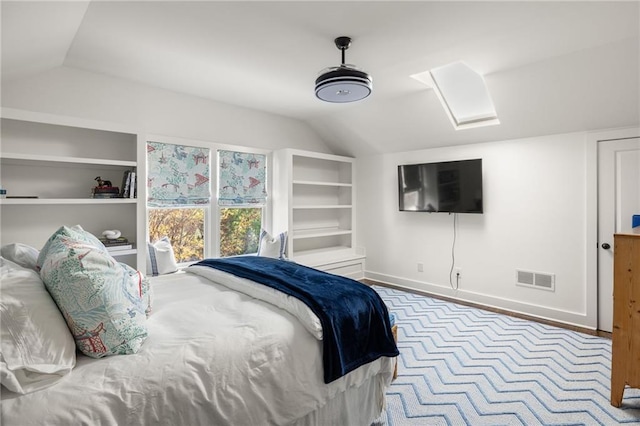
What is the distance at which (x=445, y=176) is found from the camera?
4320 millimetres

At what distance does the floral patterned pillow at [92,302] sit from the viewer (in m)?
1.25

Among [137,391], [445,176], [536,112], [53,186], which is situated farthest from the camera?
[445,176]

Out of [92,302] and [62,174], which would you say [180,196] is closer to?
[62,174]

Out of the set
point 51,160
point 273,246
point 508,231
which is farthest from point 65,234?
point 508,231

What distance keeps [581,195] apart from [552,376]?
196cm

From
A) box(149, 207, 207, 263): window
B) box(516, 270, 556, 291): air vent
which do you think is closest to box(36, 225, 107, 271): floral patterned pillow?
box(149, 207, 207, 263): window

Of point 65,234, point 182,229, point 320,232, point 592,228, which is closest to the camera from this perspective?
point 65,234

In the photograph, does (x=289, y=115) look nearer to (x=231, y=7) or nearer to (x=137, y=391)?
(x=231, y=7)

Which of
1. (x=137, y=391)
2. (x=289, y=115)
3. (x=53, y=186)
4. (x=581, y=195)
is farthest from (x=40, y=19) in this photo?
(x=581, y=195)

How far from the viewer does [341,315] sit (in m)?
1.73

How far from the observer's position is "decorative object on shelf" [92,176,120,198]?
3.01 meters

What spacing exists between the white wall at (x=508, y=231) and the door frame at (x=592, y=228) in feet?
0.13

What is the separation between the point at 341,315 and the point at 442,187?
312cm

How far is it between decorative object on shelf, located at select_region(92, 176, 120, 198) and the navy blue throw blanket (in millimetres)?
1707
